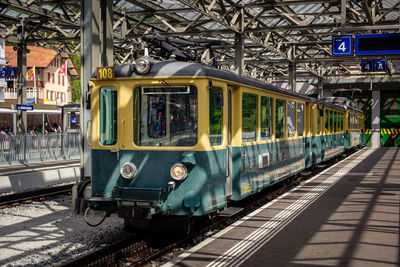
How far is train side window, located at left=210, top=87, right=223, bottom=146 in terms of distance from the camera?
A: 771 cm

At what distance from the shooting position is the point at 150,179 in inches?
298

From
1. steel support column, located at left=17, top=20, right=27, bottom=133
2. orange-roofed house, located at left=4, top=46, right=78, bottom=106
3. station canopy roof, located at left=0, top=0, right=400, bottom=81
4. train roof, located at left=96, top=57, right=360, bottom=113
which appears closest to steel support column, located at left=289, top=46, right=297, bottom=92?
station canopy roof, located at left=0, top=0, right=400, bottom=81

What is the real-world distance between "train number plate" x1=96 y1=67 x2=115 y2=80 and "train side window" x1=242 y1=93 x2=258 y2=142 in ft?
7.95

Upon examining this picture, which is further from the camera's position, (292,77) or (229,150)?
(292,77)

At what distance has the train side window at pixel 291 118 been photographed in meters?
12.8

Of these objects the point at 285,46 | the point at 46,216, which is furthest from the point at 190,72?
the point at 285,46

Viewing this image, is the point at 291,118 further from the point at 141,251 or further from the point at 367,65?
the point at 367,65

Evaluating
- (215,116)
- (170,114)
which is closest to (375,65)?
(215,116)

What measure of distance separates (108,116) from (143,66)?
3.31 ft

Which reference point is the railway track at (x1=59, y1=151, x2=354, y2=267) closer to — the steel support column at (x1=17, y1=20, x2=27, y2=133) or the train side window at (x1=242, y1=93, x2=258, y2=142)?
the train side window at (x1=242, y1=93, x2=258, y2=142)

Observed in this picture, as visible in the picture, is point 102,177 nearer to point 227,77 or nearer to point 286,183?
point 227,77

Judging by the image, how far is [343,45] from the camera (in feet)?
60.2

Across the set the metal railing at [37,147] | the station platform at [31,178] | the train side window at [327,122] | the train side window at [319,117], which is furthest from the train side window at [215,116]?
the metal railing at [37,147]

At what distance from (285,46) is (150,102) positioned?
902 inches
